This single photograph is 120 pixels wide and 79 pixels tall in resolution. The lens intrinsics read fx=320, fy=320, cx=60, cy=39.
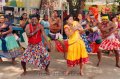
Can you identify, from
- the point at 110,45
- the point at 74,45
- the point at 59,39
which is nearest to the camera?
the point at 74,45

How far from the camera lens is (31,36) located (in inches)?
314

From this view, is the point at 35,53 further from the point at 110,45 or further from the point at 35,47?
the point at 110,45

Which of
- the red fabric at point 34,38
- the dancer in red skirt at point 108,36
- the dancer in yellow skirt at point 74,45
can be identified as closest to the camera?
the red fabric at point 34,38

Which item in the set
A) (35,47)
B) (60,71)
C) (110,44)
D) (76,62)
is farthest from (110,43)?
(35,47)

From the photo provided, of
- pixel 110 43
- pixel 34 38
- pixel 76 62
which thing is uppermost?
pixel 34 38

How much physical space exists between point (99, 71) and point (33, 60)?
1.96 m

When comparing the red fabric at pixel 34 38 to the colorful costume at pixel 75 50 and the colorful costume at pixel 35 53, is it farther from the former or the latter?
the colorful costume at pixel 75 50

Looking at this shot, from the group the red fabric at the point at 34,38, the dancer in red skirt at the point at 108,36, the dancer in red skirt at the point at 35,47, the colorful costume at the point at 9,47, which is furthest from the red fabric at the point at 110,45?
the colorful costume at the point at 9,47

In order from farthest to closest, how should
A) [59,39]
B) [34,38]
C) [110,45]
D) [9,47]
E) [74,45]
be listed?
[59,39]
[9,47]
[110,45]
[74,45]
[34,38]

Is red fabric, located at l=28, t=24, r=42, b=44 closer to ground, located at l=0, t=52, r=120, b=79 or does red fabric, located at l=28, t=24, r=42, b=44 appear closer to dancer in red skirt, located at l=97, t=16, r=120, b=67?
ground, located at l=0, t=52, r=120, b=79

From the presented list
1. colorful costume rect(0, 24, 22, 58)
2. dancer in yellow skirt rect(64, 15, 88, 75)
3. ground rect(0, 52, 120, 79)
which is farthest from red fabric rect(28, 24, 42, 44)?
colorful costume rect(0, 24, 22, 58)

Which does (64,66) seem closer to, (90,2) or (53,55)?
(53,55)

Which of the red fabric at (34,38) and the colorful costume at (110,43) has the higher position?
the red fabric at (34,38)

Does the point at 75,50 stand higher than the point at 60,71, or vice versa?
the point at 75,50
